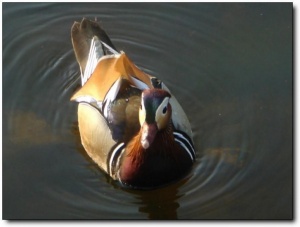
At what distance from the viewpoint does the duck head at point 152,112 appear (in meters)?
4.20

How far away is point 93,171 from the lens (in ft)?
15.4

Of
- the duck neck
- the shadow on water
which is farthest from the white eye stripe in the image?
the shadow on water

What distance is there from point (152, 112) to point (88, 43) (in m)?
1.07

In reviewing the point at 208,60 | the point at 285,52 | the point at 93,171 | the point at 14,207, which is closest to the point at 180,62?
the point at 208,60

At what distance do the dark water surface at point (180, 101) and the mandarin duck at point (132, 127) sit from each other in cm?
9

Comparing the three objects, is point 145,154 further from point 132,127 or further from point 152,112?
point 152,112

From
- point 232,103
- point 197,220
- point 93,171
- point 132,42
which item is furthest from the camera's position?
point 132,42

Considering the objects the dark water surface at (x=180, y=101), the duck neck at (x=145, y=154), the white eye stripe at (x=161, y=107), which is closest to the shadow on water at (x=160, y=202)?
the dark water surface at (x=180, y=101)

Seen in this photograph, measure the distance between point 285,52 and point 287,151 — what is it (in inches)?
33.0

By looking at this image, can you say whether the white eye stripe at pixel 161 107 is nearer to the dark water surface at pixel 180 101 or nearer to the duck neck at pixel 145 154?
the duck neck at pixel 145 154

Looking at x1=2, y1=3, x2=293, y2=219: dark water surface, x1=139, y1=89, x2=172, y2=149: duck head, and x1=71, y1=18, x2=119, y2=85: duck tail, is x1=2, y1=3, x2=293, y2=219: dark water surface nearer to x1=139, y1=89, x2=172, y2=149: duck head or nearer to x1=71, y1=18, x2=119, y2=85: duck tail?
x1=71, y1=18, x2=119, y2=85: duck tail

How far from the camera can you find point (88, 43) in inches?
201

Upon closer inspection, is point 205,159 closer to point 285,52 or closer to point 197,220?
point 197,220

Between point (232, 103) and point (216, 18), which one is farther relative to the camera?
point (216, 18)
